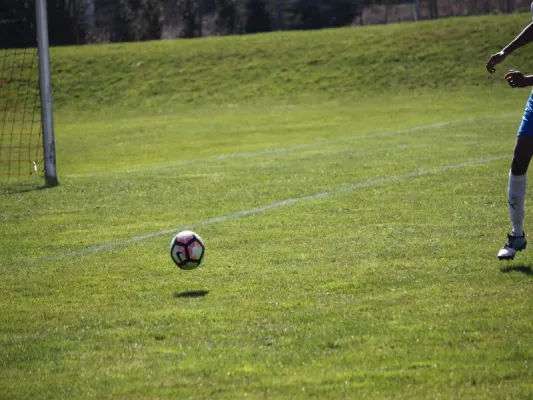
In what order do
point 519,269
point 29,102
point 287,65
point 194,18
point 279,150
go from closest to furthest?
point 519,269 → point 279,150 → point 29,102 → point 287,65 → point 194,18

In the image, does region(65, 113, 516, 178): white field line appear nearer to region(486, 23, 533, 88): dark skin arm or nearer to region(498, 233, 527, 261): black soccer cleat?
region(486, 23, 533, 88): dark skin arm

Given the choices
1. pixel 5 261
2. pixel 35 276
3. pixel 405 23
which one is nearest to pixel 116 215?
pixel 5 261

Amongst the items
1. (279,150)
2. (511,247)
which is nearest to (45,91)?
(279,150)

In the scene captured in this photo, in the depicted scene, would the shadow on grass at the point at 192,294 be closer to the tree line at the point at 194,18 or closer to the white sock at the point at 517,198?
the white sock at the point at 517,198

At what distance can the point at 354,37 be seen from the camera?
50656mm

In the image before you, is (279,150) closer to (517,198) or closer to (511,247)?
(517,198)

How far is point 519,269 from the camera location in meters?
8.42

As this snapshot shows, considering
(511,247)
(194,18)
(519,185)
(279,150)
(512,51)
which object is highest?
(512,51)

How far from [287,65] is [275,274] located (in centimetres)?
3999

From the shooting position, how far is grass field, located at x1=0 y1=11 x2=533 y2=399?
19.3 feet

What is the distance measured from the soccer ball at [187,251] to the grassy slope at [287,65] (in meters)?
33.8

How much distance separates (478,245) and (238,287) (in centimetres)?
257

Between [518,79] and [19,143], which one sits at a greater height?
[518,79]

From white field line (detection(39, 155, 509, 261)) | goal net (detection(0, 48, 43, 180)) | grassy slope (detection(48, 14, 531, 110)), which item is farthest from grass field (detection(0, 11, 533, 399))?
grassy slope (detection(48, 14, 531, 110))
